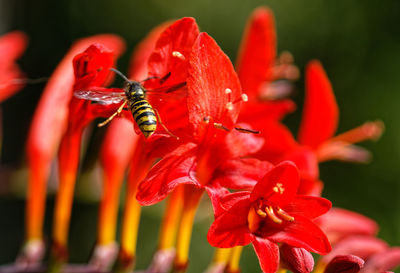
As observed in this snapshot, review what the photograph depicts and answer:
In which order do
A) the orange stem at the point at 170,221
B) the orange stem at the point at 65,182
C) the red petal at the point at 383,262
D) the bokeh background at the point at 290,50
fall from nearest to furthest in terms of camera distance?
1. the red petal at the point at 383,262
2. the orange stem at the point at 65,182
3. the orange stem at the point at 170,221
4. the bokeh background at the point at 290,50

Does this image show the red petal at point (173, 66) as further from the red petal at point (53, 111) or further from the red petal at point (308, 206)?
the red petal at point (53, 111)

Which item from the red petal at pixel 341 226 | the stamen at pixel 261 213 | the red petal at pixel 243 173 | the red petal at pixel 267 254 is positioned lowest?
the red petal at pixel 341 226

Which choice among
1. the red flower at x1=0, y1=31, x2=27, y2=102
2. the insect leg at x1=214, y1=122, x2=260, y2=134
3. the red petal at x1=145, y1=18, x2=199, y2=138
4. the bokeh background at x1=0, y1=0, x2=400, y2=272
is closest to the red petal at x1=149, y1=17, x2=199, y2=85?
the red petal at x1=145, y1=18, x2=199, y2=138

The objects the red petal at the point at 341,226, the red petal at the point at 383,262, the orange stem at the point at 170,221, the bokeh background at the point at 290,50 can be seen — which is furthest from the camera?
the bokeh background at the point at 290,50

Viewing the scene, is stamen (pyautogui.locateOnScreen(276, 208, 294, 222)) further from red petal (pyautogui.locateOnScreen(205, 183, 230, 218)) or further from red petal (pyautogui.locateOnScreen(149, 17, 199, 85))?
red petal (pyautogui.locateOnScreen(149, 17, 199, 85))

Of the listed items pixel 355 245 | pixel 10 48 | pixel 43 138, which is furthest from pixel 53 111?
pixel 355 245

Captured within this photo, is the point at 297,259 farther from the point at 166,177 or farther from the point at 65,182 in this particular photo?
the point at 65,182

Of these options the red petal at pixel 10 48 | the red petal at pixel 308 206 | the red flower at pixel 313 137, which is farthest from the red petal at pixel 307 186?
the red petal at pixel 10 48
